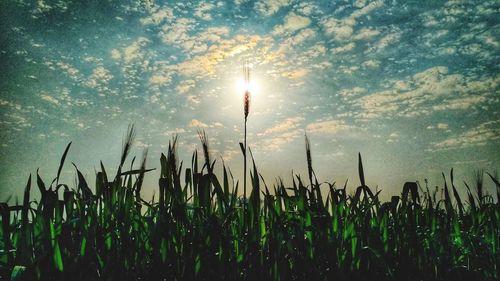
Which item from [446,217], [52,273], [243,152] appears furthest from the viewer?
[446,217]

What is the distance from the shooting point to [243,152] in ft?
9.67

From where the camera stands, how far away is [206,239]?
2734 mm

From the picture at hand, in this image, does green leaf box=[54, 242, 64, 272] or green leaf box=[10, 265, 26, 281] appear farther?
green leaf box=[54, 242, 64, 272]

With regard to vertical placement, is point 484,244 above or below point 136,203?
below

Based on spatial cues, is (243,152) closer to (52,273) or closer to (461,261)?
(52,273)

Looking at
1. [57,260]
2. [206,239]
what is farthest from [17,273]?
[206,239]

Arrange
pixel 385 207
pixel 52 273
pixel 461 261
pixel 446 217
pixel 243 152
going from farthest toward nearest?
pixel 446 217
pixel 461 261
pixel 385 207
pixel 243 152
pixel 52 273

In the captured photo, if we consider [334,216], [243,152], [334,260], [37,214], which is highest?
[243,152]

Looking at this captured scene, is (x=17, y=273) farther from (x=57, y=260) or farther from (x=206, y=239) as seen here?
(x=206, y=239)

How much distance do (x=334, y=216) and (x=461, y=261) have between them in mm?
1639

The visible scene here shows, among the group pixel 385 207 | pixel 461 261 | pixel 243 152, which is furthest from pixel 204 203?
pixel 461 261

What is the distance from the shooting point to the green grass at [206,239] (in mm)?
2490

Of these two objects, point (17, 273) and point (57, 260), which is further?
point (57, 260)

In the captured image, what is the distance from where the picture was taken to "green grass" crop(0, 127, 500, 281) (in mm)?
2490
